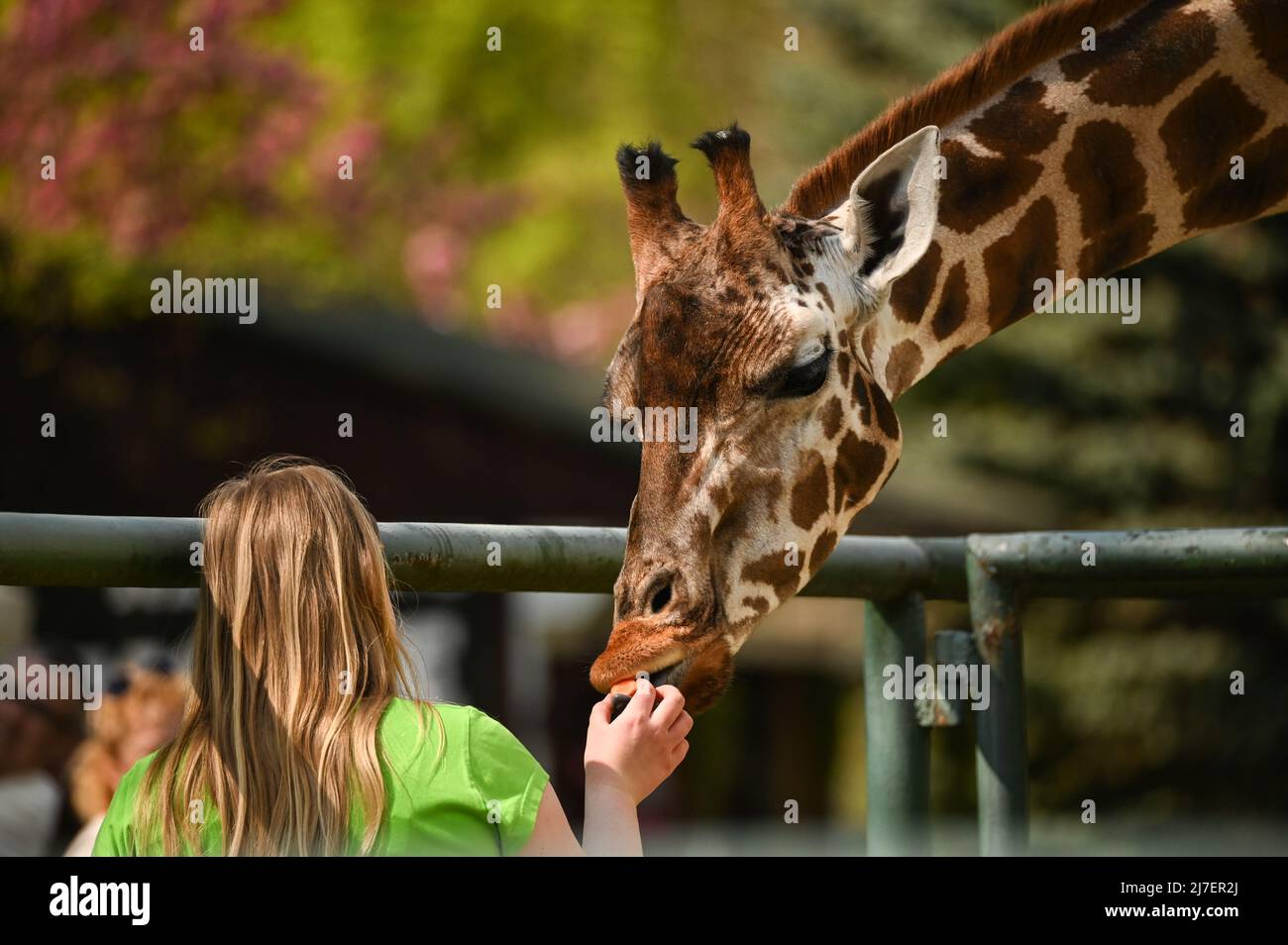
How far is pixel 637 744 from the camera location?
246 cm

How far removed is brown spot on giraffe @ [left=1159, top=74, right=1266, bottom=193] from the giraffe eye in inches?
53.1

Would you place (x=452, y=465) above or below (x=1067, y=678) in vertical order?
above

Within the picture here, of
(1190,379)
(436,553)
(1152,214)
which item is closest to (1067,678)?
(1190,379)

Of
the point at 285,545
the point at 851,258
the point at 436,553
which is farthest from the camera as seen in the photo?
the point at 851,258

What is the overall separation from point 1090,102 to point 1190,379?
8284 millimetres

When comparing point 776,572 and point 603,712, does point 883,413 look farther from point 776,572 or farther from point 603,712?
point 603,712

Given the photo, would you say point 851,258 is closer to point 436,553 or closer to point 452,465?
point 436,553

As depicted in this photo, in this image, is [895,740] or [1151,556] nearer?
[1151,556]

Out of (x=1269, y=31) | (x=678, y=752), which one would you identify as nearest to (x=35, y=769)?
(x=678, y=752)

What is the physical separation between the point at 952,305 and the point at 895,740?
3.68 feet

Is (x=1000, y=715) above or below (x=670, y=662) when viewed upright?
below

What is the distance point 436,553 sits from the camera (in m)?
2.57

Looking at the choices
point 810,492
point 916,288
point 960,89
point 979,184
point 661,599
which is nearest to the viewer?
point 661,599

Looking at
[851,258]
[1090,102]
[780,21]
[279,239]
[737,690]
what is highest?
[780,21]
